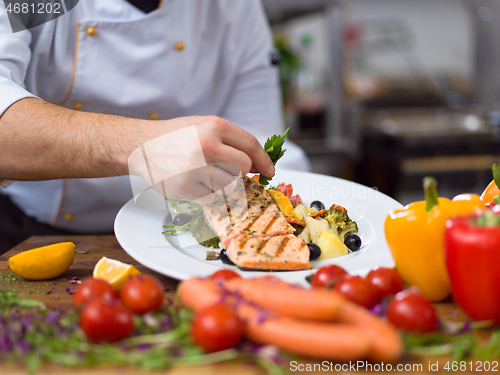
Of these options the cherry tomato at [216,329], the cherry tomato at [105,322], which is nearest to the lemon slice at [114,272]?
the cherry tomato at [105,322]

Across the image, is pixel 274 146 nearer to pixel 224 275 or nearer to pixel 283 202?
pixel 283 202

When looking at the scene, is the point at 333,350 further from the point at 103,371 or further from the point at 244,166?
the point at 244,166

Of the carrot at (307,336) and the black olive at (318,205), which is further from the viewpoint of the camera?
the black olive at (318,205)

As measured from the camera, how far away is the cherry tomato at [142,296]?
87 centimetres

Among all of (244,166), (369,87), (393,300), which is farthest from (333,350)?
(369,87)

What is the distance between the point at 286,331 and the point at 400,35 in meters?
A: 5.38

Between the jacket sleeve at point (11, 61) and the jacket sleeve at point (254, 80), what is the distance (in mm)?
1028

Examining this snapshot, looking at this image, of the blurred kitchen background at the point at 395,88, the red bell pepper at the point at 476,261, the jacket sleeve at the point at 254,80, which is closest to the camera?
the red bell pepper at the point at 476,261

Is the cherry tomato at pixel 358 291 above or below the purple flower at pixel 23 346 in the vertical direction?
above

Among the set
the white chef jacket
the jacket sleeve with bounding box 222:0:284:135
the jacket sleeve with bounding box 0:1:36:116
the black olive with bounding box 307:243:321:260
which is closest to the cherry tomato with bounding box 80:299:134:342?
the black olive with bounding box 307:243:321:260

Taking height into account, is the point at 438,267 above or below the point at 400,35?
below

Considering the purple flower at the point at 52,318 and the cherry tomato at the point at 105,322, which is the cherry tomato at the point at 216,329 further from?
the purple flower at the point at 52,318

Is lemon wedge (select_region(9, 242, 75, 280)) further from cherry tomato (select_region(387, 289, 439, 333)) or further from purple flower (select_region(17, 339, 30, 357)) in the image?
cherry tomato (select_region(387, 289, 439, 333))

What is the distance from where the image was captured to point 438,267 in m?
0.96
